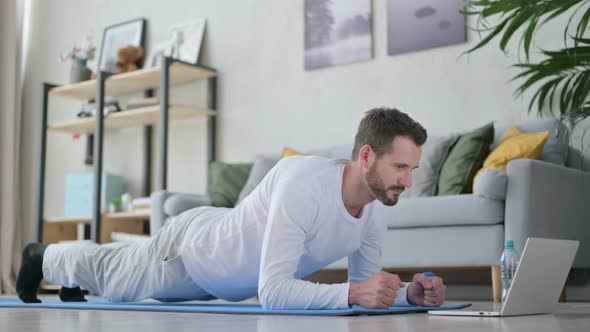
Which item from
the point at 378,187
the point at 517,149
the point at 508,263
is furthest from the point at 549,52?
the point at 378,187

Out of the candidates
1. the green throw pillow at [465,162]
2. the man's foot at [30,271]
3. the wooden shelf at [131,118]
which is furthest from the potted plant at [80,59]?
the man's foot at [30,271]

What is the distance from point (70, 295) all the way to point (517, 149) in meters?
2.04

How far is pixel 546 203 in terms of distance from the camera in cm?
322

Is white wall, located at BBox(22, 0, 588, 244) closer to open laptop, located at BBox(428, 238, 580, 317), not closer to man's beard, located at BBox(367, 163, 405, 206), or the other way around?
open laptop, located at BBox(428, 238, 580, 317)

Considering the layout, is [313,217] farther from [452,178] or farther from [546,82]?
[546,82]

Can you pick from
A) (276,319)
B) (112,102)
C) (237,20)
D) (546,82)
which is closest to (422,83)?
(546,82)

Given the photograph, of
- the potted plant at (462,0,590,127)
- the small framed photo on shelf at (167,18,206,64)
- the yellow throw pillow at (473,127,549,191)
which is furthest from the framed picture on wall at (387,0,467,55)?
the small framed photo on shelf at (167,18,206,64)

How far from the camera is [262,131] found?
5.14 meters

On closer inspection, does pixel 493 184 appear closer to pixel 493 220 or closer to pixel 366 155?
pixel 493 220

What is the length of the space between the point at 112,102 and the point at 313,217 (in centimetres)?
383

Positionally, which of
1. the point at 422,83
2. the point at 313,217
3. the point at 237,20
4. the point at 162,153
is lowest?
the point at 313,217

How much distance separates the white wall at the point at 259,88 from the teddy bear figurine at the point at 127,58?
0.70 feet

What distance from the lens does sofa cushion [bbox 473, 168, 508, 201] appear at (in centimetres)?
315

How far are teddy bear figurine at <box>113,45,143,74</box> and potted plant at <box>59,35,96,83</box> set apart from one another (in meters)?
0.31
